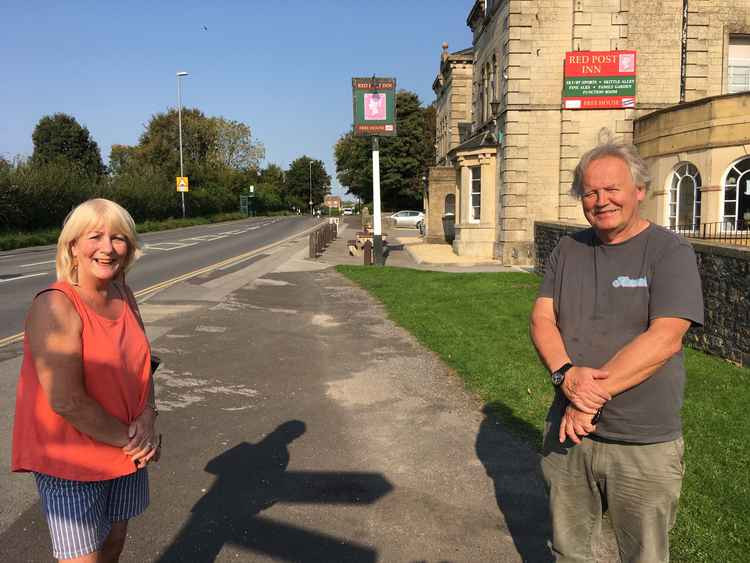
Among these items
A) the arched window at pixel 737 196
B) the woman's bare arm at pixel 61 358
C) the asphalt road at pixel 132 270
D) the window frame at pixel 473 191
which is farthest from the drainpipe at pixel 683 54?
the woman's bare arm at pixel 61 358

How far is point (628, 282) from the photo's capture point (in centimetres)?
260

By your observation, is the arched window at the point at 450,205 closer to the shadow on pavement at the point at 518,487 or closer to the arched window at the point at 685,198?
the arched window at the point at 685,198

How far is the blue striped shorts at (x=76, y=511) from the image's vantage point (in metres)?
2.41

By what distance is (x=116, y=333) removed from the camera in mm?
2557

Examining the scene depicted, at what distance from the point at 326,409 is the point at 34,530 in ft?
9.22

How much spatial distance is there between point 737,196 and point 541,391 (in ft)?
43.5

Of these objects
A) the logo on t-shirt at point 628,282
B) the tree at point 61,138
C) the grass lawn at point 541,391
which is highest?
the tree at point 61,138

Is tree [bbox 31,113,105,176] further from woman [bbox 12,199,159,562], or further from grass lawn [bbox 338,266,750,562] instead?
woman [bbox 12,199,159,562]

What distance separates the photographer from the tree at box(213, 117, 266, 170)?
80.7m

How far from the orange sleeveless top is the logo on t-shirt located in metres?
1.99

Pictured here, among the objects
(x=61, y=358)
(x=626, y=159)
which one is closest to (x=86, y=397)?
(x=61, y=358)

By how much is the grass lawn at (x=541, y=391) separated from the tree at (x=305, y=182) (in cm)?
10816

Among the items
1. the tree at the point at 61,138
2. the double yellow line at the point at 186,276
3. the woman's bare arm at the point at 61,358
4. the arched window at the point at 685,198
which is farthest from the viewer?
the tree at the point at 61,138

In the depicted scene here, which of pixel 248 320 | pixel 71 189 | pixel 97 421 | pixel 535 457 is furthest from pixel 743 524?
pixel 71 189
